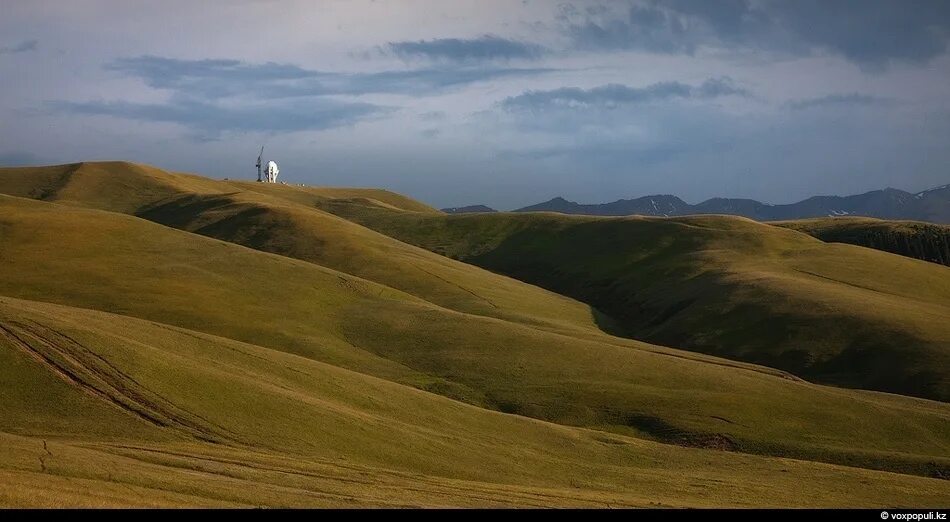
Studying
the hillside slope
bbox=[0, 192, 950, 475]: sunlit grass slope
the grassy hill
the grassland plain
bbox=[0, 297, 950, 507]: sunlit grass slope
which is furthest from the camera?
the grassy hill

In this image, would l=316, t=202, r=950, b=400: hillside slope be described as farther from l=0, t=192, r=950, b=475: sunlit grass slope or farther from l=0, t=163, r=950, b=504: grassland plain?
l=0, t=192, r=950, b=475: sunlit grass slope

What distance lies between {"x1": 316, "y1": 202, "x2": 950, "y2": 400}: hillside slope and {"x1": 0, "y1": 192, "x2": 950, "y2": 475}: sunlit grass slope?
15747 mm

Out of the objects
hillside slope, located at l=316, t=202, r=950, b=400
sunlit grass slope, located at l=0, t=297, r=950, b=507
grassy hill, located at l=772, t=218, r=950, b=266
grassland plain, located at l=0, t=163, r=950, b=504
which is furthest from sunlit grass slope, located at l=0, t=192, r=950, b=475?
grassy hill, located at l=772, t=218, r=950, b=266

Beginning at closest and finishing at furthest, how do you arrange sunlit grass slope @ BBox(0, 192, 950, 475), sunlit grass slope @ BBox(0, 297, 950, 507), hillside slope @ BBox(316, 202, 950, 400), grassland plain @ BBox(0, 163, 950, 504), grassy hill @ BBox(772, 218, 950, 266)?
1. sunlit grass slope @ BBox(0, 297, 950, 507)
2. sunlit grass slope @ BBox(0, 192, 950, 475)
3. grassland plain @ BBox(0, 163, 950, 504)
4. hillside slope @ BBox(316, 202, 950, 400)
5. grassy hill @ BBox(772, 218, 950, 266)

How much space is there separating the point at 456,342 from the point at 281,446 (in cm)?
3940

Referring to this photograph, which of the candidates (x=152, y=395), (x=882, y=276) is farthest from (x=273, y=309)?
(x=882, y=276)

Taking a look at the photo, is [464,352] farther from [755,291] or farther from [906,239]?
[906,239]

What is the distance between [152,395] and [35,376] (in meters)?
6.21

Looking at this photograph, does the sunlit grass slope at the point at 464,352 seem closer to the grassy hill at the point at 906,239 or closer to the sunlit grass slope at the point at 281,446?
the sunlit grass slope at the point at 281,446

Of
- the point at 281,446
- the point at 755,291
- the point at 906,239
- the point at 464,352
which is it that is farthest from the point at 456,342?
the point at 906,239

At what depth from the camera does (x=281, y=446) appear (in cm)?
4678

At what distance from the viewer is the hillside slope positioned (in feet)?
323

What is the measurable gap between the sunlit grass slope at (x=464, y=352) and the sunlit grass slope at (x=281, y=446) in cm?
701

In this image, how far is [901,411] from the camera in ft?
234
